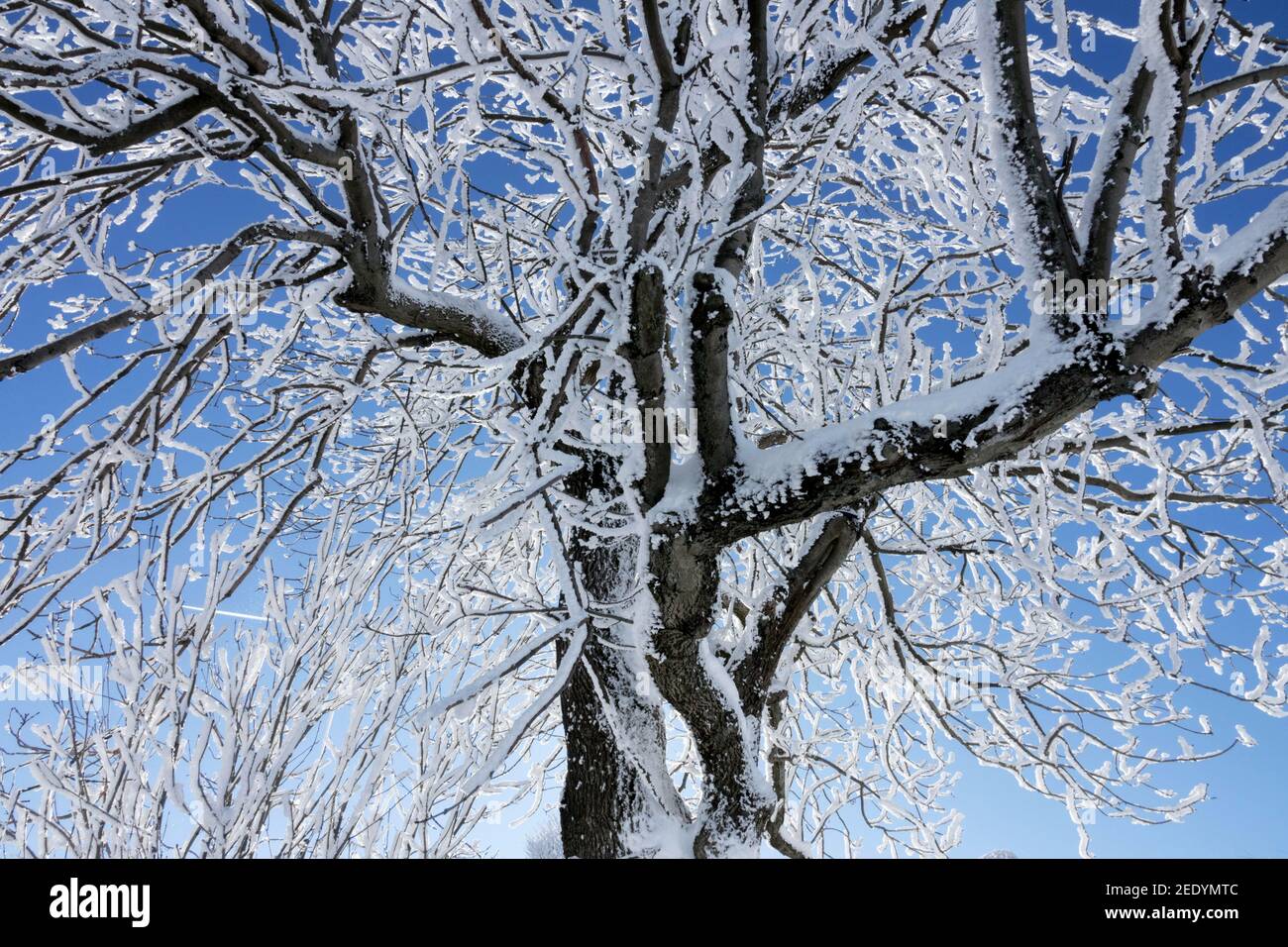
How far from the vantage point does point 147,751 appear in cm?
248

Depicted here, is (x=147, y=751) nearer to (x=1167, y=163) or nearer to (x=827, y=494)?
(x=827, y=494)

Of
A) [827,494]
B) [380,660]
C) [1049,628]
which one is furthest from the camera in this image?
[1049,628]

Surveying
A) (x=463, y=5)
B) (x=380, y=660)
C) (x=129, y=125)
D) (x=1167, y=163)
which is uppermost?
(x=463, y=5)

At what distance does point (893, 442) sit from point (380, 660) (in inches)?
89.9

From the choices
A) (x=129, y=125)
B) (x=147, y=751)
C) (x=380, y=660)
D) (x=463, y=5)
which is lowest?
(x=147, y=751)

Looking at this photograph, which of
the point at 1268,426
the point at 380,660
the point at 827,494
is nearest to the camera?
the point at 827,494

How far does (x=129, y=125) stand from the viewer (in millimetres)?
1810

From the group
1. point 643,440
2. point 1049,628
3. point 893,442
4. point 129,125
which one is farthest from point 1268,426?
point 129,125
